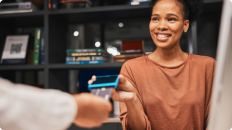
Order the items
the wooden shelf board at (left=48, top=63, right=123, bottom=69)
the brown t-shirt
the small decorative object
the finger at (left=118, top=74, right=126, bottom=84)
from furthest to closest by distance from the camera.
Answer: the small decorative object < the wooden shelf board at (left=48, top=63, right=123, bottom=69) < the brown t-shirt < the finger at (left=118, top=74, right=126, bottom=84)

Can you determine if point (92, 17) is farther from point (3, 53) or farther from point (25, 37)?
point (3, 53)

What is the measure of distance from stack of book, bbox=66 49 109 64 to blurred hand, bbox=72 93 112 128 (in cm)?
118

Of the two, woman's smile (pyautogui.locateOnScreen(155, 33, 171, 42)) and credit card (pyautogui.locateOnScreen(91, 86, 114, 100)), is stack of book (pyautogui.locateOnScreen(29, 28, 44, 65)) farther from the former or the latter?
credit card (pyautogui.locateOnScreen(91, 86, 114, 100))

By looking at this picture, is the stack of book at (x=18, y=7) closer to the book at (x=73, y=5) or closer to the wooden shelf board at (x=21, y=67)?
the book at (x=73, y=5)

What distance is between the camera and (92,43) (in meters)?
1.99

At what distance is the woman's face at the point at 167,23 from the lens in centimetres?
117

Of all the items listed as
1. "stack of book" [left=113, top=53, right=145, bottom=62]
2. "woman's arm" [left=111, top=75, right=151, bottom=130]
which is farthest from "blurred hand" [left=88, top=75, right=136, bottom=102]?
"stack of book" [left=113, top=53, right=145, bottom=62]

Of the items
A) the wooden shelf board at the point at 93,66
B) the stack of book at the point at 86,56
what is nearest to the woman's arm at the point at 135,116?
the wooden shelf board at the point at 93,66

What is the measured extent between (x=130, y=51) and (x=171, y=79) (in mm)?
514

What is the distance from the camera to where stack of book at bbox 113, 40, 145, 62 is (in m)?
1.62

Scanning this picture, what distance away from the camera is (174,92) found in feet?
3.86

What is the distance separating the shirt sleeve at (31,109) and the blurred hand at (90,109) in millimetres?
42

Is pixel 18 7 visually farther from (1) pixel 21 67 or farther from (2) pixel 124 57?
(2) pixel 124 57

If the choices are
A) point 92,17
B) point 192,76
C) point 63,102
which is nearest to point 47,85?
point 92,17
